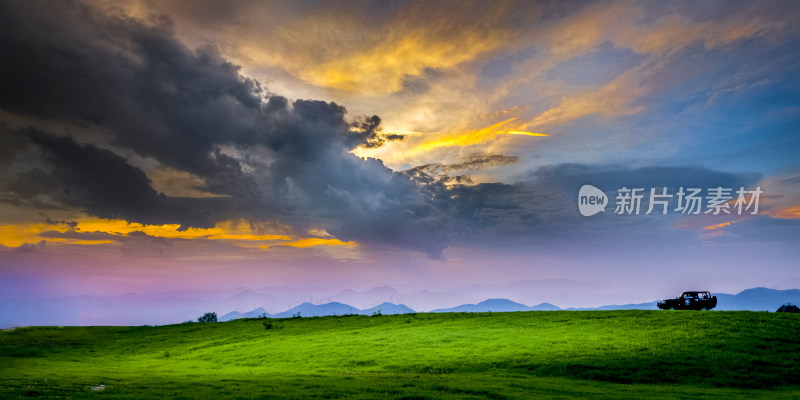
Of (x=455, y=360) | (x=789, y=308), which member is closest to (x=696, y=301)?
(x=789, y=308)

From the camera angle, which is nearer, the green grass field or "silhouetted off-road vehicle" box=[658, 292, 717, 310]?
the green grass field

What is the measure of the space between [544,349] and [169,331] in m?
77.8

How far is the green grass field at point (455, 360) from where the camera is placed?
30406 millimetres

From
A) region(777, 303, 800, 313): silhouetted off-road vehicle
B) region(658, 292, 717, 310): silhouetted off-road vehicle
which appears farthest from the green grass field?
region(777, 303, 800, 313): silhouetted off-road vehicle

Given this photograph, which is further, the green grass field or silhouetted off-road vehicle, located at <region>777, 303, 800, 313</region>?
silhouetted off-road vehicle, located at <region>777, 303, 800, 313</region>

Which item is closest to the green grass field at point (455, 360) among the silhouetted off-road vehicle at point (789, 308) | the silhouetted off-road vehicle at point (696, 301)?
the silhouetted off-road vehicle at point (696, 301)

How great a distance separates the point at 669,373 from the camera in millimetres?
39312

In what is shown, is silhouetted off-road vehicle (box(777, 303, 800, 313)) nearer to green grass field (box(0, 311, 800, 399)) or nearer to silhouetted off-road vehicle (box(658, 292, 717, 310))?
silhouetted off-road vehicle (box(658, 292, 717, 310))

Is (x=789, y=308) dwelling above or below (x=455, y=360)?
above

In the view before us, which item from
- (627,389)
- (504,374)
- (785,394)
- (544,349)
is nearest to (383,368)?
(504,374)

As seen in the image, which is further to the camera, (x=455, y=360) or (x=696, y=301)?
(x=696, y=301)

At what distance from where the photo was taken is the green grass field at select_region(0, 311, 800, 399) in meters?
30.4

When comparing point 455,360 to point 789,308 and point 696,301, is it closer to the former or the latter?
point 696,301

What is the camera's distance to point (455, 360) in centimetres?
4522
